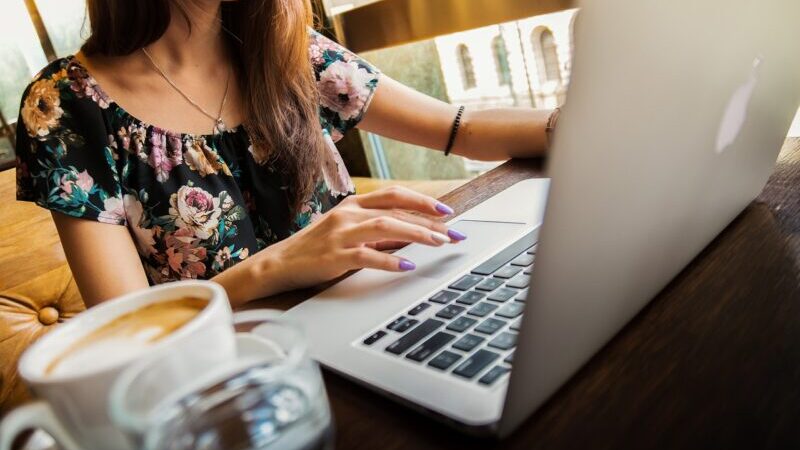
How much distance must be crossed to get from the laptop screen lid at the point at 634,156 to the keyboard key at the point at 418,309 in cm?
13

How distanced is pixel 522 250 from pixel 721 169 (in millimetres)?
161

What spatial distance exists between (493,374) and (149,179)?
2.27ft

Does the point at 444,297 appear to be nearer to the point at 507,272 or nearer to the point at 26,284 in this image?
the point at 507,272

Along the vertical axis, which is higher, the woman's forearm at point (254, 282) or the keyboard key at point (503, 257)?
the keyboard key at point (503, 257)

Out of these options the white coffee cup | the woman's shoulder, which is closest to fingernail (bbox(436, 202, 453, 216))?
the white coffee cup

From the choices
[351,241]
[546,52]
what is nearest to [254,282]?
[351,241]

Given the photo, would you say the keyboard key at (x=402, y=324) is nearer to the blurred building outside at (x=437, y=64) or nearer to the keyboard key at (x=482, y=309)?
the keyboard key at (x=482, y=309)

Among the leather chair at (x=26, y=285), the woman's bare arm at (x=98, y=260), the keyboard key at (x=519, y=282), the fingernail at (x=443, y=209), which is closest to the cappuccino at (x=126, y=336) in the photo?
the keyboard key at (x=519, y=282)

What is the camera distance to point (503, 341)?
13.5 inches

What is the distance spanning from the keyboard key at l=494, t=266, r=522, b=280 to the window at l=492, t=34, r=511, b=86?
170 cm

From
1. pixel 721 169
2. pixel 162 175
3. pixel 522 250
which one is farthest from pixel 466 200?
pixel 162 175

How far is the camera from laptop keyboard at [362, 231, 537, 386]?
13.1 inches

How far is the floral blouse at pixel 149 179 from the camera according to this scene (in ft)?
2.58

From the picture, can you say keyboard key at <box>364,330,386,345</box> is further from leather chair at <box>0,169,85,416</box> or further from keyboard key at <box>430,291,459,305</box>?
leather chair at <box>0,169,85,416</box>
